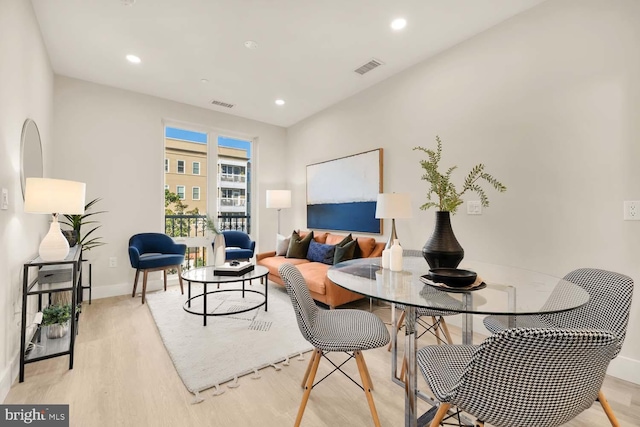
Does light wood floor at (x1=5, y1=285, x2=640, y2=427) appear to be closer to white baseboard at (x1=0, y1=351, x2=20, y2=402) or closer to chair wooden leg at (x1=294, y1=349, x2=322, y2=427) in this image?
white baseboard at (x1=0, y1=351, x2=20, y2=402)

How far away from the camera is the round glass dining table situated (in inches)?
47.2

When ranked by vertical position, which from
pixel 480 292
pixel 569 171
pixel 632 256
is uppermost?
pixel 569 171

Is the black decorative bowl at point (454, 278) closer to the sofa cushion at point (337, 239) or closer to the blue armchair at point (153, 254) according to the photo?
the sofa cushion at point (337, 239)

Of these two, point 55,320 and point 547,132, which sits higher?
point 547,132

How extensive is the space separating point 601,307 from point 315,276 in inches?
91.8

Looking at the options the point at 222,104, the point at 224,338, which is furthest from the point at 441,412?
the point at 222,104

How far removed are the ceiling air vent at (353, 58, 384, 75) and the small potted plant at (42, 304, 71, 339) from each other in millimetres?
3695

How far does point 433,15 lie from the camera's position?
2471 mm

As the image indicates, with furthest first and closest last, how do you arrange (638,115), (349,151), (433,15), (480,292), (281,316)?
(349,151) < (281,316) < (433,15) < (638,115) < (480,292)

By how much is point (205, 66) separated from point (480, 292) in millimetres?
3542

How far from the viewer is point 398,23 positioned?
257 cm

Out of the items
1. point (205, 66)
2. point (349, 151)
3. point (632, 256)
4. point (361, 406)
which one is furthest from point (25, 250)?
point (632, 256)

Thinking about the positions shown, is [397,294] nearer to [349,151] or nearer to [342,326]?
[342,326]

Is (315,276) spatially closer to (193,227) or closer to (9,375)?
(9,375)
